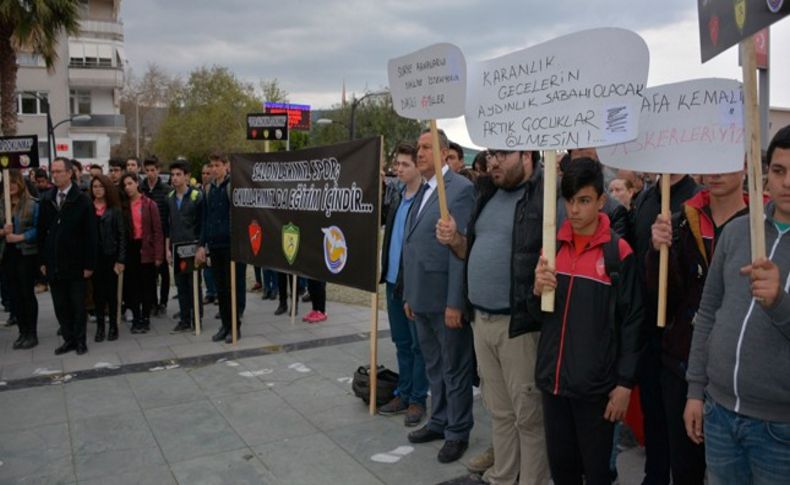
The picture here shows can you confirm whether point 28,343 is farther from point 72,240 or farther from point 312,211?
point 312,211

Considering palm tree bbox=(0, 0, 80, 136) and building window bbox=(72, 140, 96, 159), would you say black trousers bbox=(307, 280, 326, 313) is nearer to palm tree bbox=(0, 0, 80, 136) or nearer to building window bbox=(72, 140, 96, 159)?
palm tree bbox=(0, 0, 80, 136)

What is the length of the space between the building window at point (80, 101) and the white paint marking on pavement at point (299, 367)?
1798 inches

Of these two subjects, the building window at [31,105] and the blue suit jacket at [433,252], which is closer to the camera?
the blue suit jacket at [433,252]

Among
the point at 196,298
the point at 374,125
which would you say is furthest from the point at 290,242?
the point at 374,125

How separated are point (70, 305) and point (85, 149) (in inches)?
1693

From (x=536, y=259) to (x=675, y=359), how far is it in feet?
2.64

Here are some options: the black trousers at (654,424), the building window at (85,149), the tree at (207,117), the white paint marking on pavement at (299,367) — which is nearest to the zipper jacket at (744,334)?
the black trousers at (654,424)

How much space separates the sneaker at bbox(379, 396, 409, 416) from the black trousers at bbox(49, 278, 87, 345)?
382cm

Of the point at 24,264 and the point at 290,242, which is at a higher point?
the point at 290,242

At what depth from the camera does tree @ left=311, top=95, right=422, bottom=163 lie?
40.7 meters

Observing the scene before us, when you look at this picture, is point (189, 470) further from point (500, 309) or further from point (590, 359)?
point (590, 359)

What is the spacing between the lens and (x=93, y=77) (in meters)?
44.3

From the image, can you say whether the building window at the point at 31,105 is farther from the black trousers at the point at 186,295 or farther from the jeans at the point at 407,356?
the jeans at the point at 407,356

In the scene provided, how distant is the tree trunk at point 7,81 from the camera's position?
17422 mm
